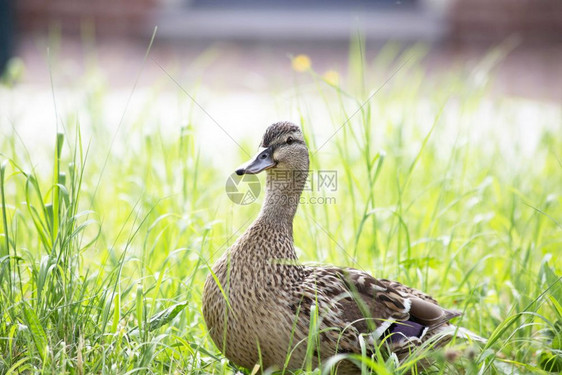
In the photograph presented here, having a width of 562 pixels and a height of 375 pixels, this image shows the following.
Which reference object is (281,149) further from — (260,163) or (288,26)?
(288,26)

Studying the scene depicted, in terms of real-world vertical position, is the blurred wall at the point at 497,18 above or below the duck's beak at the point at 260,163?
above

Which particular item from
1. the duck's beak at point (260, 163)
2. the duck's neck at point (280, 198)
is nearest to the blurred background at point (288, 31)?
the duck's neck at point (280, 198)

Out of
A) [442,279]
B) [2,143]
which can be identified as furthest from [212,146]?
[442,279]

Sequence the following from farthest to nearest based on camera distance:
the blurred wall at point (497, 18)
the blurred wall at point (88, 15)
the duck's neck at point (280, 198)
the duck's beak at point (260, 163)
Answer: the blurred wall at point (497, 18) → the blurred wall at point (88, 15) → the duck's neck at point (280, 198) → the duck's beak at point (260, 163)

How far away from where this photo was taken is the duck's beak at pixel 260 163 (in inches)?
102

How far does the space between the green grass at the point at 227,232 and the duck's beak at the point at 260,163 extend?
0.34m

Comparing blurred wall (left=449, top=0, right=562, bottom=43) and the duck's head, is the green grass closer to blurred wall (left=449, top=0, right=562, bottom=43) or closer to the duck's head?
the duck's head

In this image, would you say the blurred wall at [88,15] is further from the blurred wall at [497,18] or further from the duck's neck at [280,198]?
the duck's neck at [280,198]

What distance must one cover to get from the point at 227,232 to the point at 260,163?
562 millimetres

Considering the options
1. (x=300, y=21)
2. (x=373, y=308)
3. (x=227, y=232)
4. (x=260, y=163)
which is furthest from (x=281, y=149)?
(x=300, y=21)

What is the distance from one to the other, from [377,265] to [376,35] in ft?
24.5

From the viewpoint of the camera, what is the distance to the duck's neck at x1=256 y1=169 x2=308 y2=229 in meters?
2.82

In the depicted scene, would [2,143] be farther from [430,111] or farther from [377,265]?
[430,111]

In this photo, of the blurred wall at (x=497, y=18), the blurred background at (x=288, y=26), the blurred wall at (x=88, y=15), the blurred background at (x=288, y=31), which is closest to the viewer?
the blurred background at (x=288, y=31)
